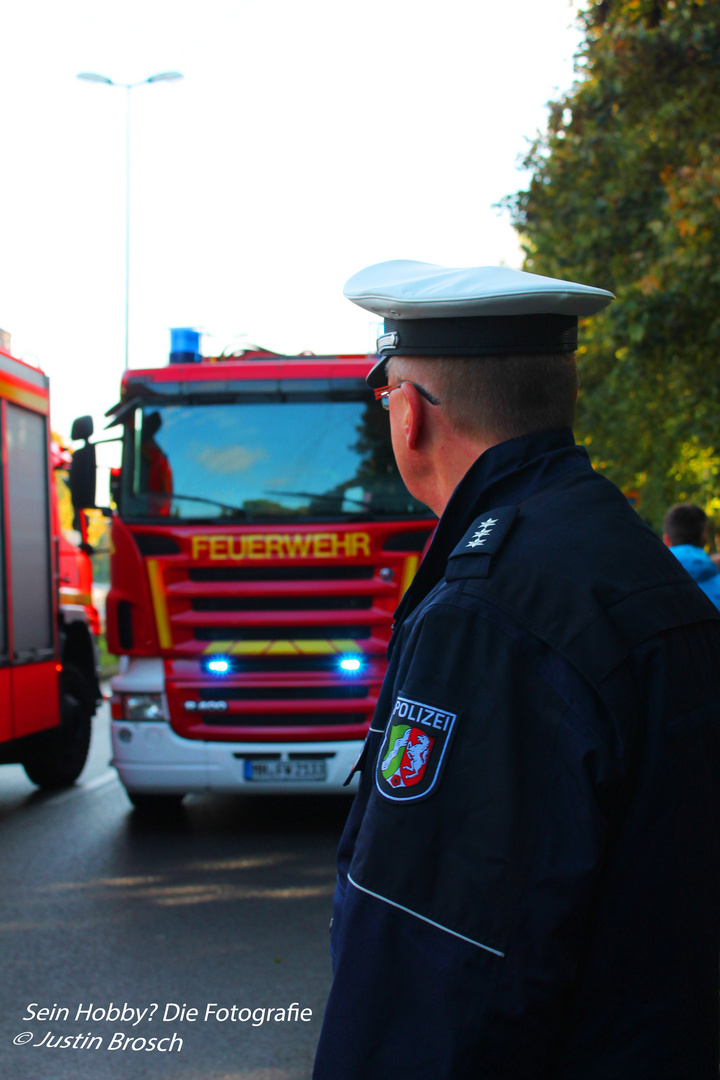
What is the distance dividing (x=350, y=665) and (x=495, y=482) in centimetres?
538

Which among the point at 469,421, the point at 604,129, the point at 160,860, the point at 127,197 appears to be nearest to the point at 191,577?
the point at 160,860

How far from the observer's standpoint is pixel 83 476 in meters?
7.27

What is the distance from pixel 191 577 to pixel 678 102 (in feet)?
27.9

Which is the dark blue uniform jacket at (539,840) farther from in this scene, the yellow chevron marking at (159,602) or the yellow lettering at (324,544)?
the yellow chevron marking at (159,602)

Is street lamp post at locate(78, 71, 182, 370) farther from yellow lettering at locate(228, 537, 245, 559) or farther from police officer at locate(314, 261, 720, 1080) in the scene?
police officer at locate(314, 261, 720, 1080)

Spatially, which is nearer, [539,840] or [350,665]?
[539,840]

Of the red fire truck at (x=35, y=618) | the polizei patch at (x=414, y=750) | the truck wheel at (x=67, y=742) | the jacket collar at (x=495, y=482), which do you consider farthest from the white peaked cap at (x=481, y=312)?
the truck wheel at (x=67, y=742)

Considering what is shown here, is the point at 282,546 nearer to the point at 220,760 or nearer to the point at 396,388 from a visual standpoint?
the point at 220,760

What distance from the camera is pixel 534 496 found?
1.32 metres

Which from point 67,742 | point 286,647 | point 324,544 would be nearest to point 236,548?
point 324,544

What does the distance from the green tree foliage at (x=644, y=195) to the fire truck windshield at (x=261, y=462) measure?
4626mm

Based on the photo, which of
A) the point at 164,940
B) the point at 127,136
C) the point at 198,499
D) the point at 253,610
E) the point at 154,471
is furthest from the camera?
the point at 127,136

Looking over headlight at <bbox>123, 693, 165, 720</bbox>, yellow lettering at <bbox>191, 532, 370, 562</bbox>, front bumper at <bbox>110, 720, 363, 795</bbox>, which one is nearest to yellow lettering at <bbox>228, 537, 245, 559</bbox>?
yellow lettering at <bbox>191, 532, 370, 562</bbox>

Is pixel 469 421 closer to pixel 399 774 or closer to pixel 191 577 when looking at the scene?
pixel 399 774
